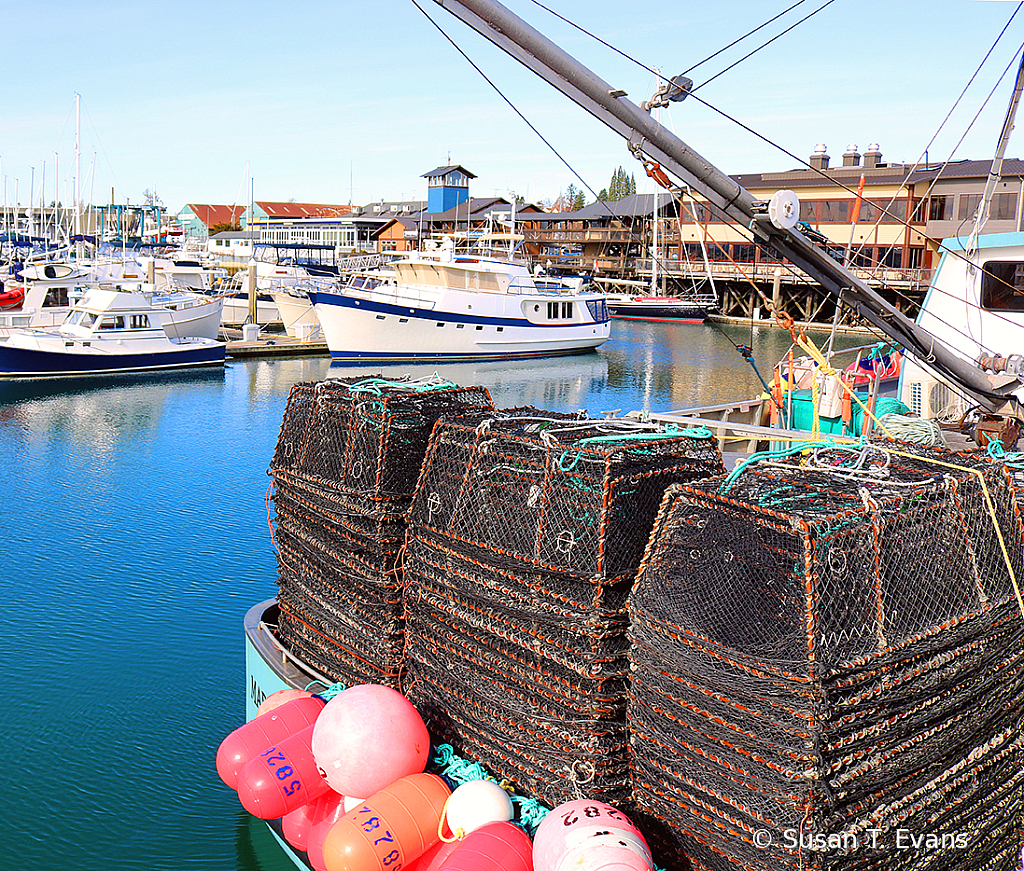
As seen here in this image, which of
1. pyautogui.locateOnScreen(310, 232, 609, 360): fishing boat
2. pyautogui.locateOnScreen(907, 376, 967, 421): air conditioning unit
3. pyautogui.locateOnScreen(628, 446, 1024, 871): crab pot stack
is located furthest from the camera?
pyautogui.locateOnScreen(310, 232, 609, 360): fishing boat

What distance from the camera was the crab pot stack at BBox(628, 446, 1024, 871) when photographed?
3.28 meters

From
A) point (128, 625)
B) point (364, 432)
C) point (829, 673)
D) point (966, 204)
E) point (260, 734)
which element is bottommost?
Answer: point (128, 625)

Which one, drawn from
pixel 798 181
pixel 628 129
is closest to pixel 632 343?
pixel 798 181

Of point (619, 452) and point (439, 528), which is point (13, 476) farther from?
point (619, 452)

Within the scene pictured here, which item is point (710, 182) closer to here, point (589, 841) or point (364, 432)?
point (364, 432)

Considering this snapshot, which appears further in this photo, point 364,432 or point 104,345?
point 104,345

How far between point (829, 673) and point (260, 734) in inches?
124

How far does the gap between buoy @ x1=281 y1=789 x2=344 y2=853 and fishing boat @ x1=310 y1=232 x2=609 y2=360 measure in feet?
98.1

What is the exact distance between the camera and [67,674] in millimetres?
8469

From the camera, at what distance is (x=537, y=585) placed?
4.12 m

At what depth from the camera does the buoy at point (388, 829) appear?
4152mm

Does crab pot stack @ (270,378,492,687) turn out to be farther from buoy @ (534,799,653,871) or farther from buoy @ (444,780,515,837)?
buoy @ (534,799,653,871)

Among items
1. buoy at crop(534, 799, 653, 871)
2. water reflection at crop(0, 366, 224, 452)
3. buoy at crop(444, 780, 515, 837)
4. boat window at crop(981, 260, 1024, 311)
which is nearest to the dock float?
water reflection at crop(0, 366, 224, 452)

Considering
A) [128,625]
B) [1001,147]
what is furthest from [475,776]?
[1001,147]
